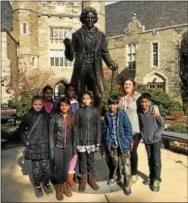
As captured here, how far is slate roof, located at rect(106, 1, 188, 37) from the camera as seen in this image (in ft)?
87.2

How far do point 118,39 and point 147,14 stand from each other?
3701mm

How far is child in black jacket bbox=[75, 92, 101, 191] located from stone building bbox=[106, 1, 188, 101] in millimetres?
20844

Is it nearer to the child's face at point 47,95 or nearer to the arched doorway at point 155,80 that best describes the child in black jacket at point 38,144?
the child's face at point 47,95

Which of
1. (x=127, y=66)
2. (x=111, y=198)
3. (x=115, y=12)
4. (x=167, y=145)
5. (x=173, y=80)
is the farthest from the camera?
(x=115, y=12)

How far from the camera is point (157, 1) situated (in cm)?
2967

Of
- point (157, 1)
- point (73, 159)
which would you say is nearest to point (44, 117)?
point (73, 159)

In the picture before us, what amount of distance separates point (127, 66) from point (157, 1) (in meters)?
6.96

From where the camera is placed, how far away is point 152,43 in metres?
26.4

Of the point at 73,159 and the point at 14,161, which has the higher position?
the point at 73,159

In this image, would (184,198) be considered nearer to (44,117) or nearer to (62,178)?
(62,178)

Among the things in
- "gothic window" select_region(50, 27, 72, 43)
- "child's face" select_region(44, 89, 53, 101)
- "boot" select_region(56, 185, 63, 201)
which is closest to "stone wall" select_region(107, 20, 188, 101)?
"gothic window" select_region(50, 27, 72, 43)

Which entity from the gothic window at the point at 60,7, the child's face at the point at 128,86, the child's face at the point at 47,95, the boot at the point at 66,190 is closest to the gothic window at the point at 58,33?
the gothic window at the point at 60,7

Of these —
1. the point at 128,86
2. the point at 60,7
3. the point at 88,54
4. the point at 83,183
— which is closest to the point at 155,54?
the point at 60,7

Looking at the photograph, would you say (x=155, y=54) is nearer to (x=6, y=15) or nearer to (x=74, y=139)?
(x=6, y=15)
